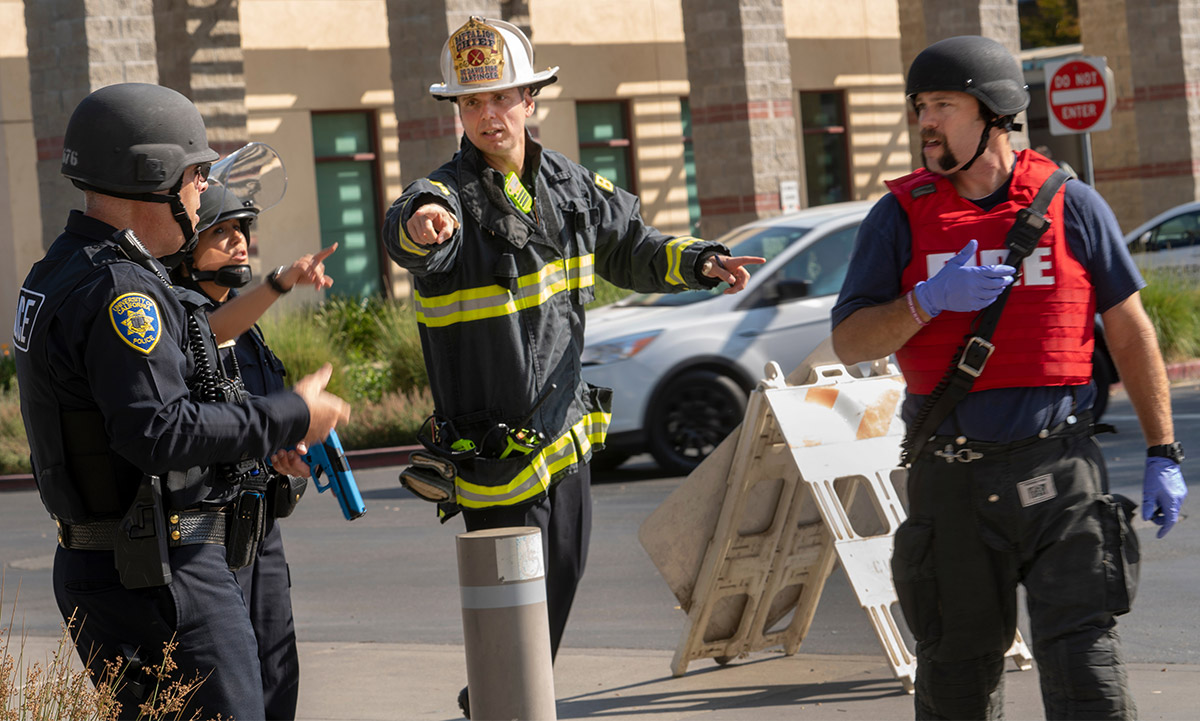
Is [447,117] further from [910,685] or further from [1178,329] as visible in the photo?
[910,685]

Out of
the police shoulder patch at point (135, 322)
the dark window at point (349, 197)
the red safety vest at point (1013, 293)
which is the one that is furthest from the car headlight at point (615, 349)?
the dark window at point (349, 197)

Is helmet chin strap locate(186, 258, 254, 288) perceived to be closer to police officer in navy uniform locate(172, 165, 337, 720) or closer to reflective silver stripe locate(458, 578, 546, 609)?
police officer in navy uniform locate(172, 165, 337, 720)

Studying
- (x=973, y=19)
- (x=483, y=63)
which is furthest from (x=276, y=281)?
(x=973, y=19)

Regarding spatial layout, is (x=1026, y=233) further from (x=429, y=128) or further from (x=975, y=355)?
(x=429, y=128)

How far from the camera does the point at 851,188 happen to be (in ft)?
92.4

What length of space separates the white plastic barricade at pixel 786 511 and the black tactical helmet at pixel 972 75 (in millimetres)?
1748

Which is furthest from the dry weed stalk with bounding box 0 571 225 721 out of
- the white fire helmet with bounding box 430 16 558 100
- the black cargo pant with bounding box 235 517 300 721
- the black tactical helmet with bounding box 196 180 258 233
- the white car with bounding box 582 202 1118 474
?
the white car with bounding box 582 202 1118 474

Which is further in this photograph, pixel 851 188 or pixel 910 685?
pixel 851 188

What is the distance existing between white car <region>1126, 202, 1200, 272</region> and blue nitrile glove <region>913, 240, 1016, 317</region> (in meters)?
17.1

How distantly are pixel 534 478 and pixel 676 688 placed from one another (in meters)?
1.67

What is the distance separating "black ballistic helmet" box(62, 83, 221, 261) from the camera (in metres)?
3.43

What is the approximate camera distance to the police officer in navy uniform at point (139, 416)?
322cm

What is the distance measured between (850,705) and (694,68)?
1695cm

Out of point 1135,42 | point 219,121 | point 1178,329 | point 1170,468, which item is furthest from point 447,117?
point 1170,468
